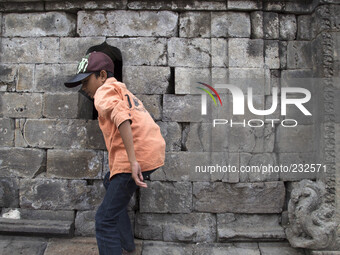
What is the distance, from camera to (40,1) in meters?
4.00

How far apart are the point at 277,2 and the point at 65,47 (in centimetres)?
278

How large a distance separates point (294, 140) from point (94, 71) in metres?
2.55

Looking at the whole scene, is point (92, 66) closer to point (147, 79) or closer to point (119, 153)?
point (119, 153)

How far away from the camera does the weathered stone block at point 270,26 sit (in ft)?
13.0

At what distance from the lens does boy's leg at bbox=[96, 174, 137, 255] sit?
2689 mm

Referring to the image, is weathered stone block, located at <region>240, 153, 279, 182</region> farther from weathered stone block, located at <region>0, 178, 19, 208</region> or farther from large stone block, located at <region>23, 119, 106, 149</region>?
weathered stone block, located at <region>0, 178, 19, 208</region>

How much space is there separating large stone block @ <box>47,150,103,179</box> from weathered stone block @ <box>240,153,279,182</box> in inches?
69.9

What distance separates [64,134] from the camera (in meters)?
3.86

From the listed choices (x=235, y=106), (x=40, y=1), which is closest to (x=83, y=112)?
(x=40, y=1)

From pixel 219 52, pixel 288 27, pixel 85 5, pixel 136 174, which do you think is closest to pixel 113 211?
pixel 136 174

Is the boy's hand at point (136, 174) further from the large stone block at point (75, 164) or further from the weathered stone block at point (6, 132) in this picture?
the weathered stone block at point (6, 132)

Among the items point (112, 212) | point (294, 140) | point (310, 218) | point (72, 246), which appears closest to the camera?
point (112, 212)

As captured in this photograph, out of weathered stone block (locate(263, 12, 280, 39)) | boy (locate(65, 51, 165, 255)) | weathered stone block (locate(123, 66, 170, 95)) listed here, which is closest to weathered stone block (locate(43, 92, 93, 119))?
weathered stone block (locate(123, 66, 170, 95))

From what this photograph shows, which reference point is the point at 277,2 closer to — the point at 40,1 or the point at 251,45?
the point at 251,45
